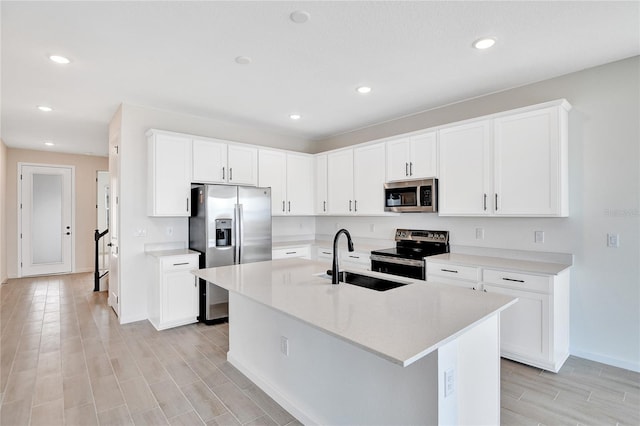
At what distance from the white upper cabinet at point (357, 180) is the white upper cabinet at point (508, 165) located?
92 centimetres

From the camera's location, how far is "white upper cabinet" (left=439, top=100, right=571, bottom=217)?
2.90m

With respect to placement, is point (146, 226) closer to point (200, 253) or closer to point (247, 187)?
point (200, 253)

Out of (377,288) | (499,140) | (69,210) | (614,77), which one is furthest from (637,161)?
(69,210)

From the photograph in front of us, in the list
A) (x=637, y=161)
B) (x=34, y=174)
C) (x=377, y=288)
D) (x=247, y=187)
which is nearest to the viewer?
(x=377, y=288)

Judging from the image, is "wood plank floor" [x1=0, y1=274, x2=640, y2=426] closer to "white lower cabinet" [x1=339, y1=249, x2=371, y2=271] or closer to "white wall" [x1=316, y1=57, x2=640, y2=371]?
"white wall" [x1=316, y1=57, x2=640, y2=371]

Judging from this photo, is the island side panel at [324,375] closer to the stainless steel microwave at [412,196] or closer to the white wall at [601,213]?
the stainless steel microwave at [412,196]

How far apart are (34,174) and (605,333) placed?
9596mm

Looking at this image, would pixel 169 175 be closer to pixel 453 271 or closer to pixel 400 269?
pixel 400 269

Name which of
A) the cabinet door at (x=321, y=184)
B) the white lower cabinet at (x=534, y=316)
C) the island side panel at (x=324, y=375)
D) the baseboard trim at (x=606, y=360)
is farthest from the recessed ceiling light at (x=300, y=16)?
the baseboard trim at (x=606, y=360)

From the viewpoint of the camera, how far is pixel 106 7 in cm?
208

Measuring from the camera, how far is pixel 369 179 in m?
4.55

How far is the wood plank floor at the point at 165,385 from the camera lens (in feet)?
7.09

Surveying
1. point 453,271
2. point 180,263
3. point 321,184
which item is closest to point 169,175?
point 180,263

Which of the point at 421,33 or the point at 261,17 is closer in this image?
the point at 261,17
